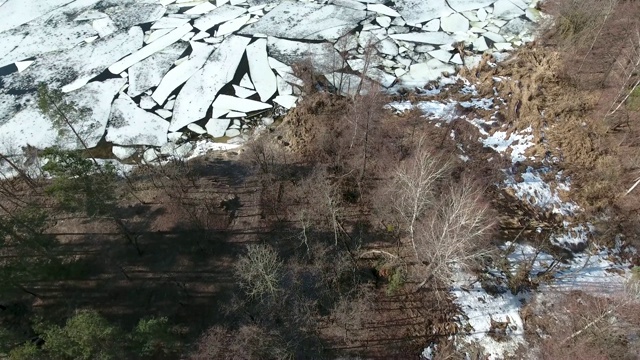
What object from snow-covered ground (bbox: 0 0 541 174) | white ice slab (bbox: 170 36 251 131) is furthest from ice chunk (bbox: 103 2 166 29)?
white ice slab (bbox: 170 36 251 131)

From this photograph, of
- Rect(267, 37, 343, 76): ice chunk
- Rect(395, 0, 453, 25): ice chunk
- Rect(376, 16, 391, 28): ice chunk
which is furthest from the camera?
Rect(395, 0, 453, 25): ice chunk

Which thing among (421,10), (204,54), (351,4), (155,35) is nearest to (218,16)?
(204,54)

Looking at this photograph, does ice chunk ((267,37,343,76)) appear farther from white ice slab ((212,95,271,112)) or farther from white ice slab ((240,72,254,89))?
white ice slab ((212,95,271,112))

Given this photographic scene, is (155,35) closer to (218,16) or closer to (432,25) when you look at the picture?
(218,16)

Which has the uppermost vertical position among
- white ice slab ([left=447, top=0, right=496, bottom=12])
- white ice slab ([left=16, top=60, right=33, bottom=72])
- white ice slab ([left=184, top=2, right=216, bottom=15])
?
white ice slab ([left=184, top=2, right=216, bottom=15])

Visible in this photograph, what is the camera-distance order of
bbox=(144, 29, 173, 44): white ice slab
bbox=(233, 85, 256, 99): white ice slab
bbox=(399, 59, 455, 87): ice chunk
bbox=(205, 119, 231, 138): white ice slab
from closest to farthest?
bbox=(205, 119, 231, 138): white ice slab → bbox=(233, 85, 256, 99): white ice slab → bbox=(399, 59, 455, 87): ice chunk → bbox=(144, 29, 173, 44): white ice slab

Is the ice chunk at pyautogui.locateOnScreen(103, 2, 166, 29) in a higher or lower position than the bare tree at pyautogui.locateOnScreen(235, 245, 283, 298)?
higher

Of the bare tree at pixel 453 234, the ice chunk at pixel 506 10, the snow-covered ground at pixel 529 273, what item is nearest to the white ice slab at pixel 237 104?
the snow-covered ground at pixel 529 273
